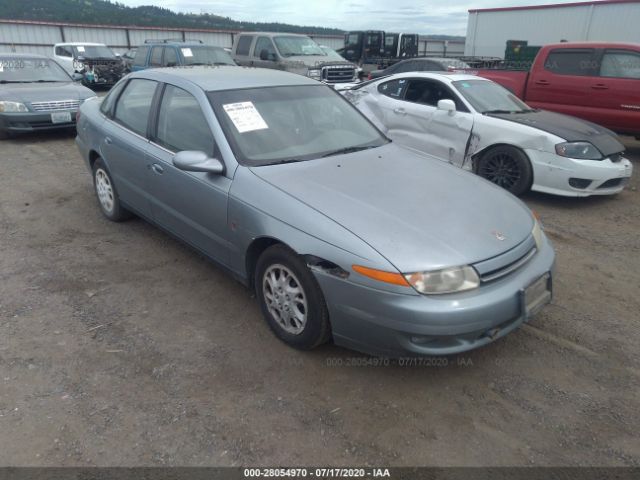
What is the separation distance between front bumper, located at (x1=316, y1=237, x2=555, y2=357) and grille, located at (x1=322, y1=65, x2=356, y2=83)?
10681 millimetres

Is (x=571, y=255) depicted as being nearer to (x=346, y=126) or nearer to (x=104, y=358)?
(x=346, y=126)

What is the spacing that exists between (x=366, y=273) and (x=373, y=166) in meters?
1.20

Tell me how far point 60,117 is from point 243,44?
660 centimetres

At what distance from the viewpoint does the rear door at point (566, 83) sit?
827cm

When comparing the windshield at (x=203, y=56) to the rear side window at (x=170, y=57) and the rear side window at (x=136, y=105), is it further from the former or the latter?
the rear side window at (x=136, y=105)

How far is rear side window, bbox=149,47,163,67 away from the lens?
12.0 metres

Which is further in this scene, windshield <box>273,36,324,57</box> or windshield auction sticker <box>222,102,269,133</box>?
windshield <box>273,36,324,57</box>

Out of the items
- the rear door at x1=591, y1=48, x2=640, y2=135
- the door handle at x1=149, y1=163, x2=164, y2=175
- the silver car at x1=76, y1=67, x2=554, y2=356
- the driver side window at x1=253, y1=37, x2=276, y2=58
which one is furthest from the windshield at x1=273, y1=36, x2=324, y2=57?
the door handle at x1=149, y1=163, x2=164, y2=175

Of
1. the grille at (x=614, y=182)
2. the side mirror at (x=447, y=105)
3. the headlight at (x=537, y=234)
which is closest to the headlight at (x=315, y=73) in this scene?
the side mirror at (x=447, y=105)

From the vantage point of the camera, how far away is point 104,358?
3.03m

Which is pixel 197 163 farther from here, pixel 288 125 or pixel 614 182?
pixel 614 182

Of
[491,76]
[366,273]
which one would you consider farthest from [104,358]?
[491,76]

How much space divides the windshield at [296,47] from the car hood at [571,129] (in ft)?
26.9

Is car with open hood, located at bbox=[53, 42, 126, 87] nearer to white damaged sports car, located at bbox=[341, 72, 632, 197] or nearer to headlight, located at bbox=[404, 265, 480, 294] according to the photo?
white damaged sports car, located at bbox=[341, 72, 632, 197]
